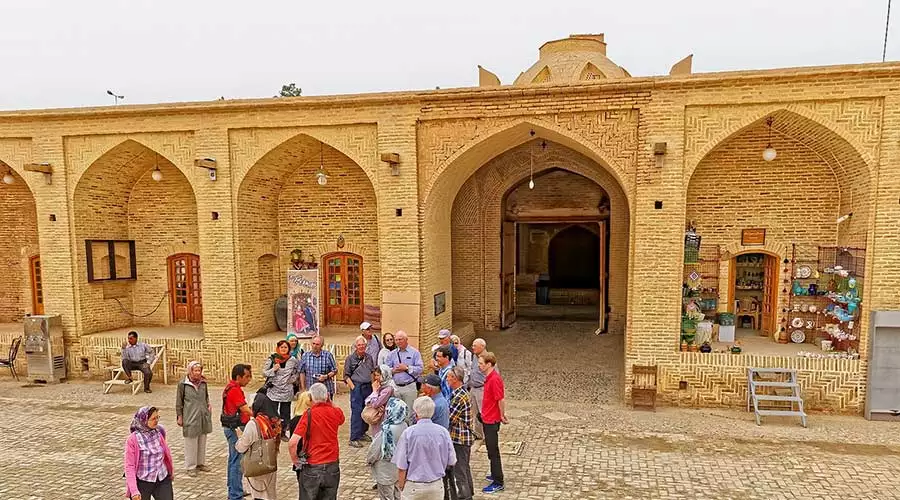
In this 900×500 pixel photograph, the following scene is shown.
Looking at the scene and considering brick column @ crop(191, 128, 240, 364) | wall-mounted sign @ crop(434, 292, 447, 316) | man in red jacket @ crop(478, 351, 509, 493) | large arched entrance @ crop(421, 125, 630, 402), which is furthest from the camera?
large arched entrance @ crop(421, 125, 630, 402)

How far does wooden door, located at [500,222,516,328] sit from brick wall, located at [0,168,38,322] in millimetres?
10683

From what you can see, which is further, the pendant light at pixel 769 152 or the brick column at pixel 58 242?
the brick column at pixel 58 242

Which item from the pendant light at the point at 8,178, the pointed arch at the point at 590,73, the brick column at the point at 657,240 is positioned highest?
the pointed arch at the point at 590,73

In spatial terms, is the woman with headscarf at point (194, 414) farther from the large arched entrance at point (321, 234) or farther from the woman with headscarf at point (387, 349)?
the large arched entrance at point (321, 234)

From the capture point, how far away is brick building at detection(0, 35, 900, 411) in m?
7.73

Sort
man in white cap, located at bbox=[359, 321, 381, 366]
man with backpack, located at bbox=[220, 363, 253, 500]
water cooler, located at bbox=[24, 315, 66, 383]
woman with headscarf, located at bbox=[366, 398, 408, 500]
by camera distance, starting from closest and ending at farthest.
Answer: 1. woman with headscarf, located at bbox=[366, 398, 408, 500]
2. man with backpack, located at bbox=[220, 363, 253, 500]
3. man in white cap, located at bbox=[359, 321, 381, 366]
4. water cooler, located at bbox=[24, 315, 66, 383]

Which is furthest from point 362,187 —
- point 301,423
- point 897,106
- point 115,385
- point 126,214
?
point 897,106

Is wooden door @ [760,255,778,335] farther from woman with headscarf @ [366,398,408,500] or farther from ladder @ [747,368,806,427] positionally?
woman with headscarf @ [366,398,408,500]

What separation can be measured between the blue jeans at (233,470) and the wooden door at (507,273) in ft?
27.4

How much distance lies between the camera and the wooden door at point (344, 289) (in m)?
11.1

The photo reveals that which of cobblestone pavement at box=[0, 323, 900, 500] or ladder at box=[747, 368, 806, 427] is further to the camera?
ladder at box=[747, 368, 806, 427]

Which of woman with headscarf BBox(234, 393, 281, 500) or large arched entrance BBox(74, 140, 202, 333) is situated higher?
large arched entrance BBox(74, 140, 202, 333)

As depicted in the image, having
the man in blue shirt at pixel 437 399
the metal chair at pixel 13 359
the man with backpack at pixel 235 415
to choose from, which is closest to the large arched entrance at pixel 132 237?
the metal chair at pixel 13 359

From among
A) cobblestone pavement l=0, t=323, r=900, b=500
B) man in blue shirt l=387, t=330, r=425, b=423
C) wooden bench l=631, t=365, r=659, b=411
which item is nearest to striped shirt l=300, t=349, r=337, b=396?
man in blue shirt l=387, t=330, r=425, b=423
